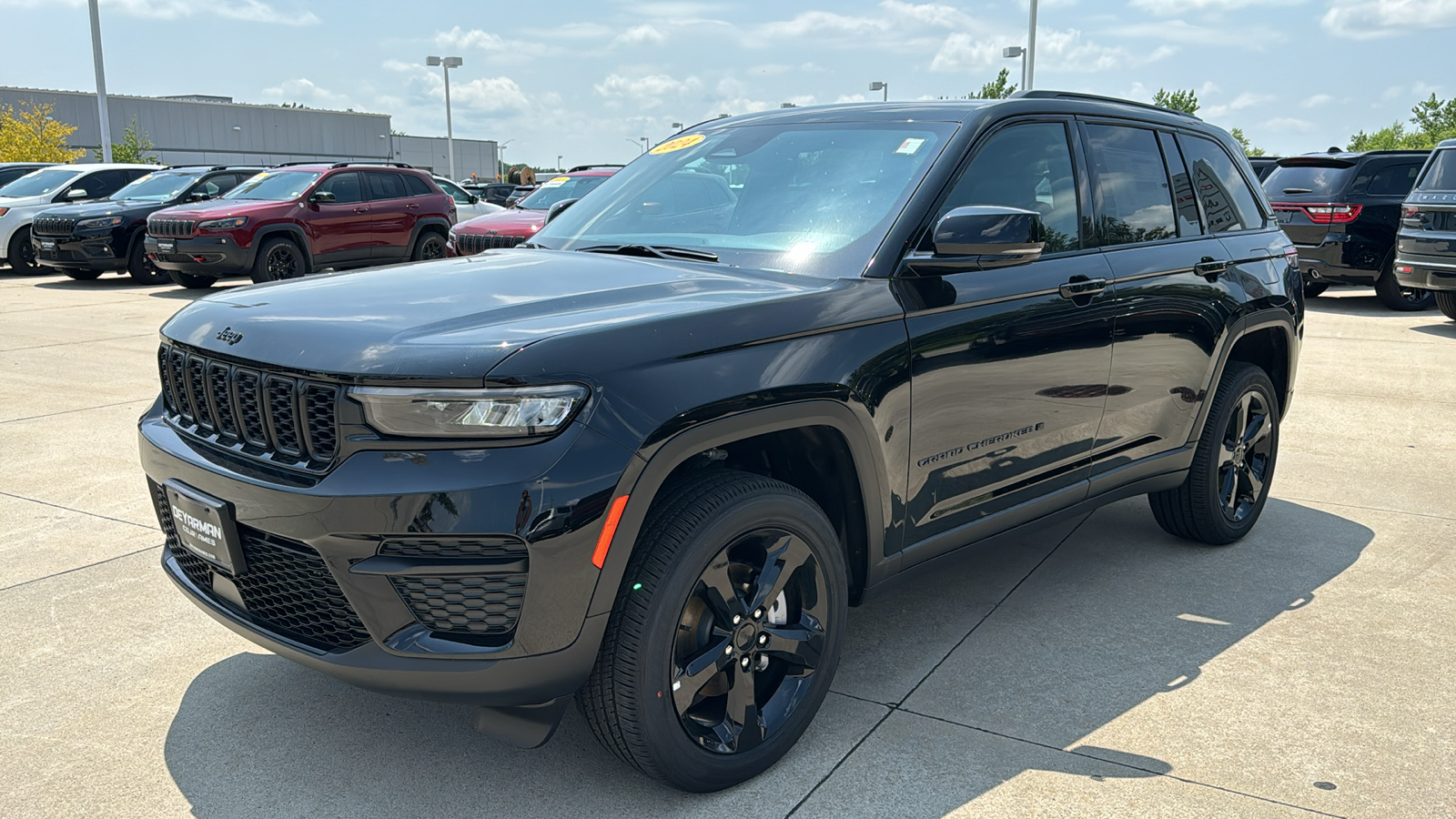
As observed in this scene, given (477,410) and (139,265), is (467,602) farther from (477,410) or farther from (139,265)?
(139,265)

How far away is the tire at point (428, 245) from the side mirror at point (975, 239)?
46.1 feet

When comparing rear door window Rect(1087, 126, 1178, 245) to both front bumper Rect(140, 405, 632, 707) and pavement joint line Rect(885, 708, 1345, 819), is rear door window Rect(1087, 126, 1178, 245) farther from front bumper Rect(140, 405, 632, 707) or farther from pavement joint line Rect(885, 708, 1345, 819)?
front bumper Rect(140, 405, 632, 707)

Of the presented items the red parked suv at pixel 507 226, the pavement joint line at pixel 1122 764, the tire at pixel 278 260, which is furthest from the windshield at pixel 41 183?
the pavement joint line at pixel 1122 764

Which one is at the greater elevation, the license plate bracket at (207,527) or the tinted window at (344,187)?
the tinted window at (344,187)

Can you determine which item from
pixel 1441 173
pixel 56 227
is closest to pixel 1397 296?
pixel 1441 173

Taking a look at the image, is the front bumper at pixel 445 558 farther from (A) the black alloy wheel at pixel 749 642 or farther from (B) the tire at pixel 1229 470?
(B) the tire at pixel 1229 470

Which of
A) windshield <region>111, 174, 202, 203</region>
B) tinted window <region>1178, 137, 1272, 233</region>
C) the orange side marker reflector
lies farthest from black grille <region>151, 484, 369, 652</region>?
windshield <region>111, 174, 202, 203</region>

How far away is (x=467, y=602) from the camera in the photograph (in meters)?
2.51

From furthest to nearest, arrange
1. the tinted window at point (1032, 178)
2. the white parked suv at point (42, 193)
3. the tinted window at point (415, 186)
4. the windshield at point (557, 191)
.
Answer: the white parked suv at point (42, 193) → the tinted window at point (415, 186) → the windshield at point (557, 191) → the tinted window at point (1032, 178)

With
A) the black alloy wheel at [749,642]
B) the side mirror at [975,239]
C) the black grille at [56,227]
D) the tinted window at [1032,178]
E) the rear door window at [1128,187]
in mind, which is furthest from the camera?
the black grille at [56,227]

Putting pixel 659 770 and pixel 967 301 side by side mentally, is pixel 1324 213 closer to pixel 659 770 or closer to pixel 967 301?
pixel 967 301

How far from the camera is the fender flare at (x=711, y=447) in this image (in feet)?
8.41

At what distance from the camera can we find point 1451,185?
12.0 meters

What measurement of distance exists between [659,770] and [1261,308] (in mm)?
3438
